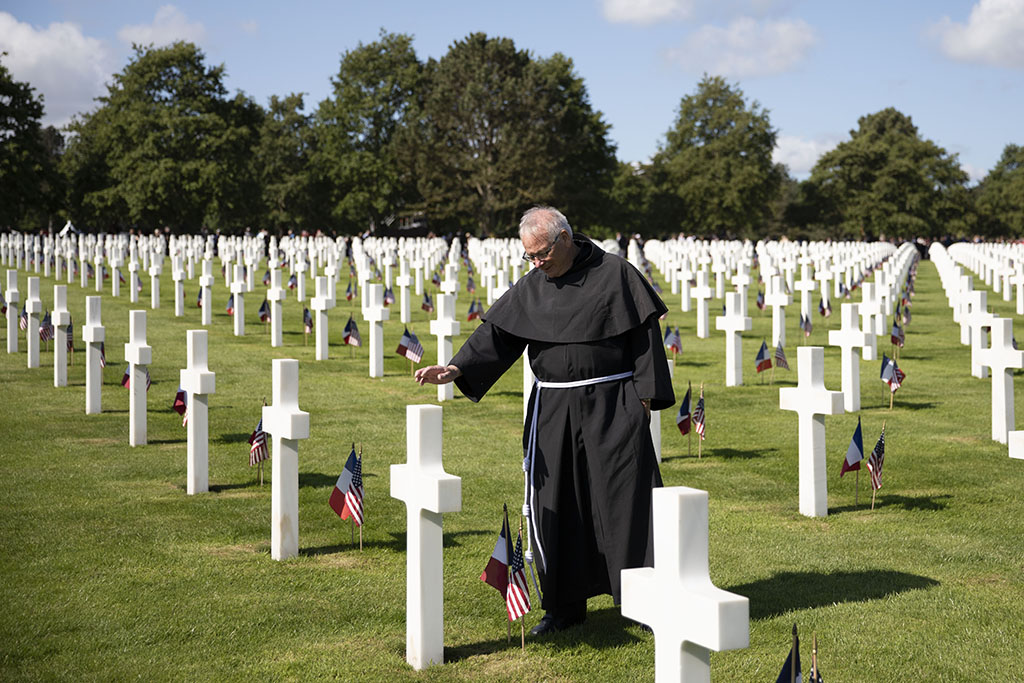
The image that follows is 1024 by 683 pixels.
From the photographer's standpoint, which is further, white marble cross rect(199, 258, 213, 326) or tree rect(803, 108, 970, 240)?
tree rect(803, 108, 970, 240)

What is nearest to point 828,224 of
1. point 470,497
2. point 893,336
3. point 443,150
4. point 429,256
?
point 443,150

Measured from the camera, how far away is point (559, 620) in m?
5.52

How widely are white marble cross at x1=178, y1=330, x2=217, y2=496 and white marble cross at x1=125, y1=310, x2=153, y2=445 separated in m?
1.72

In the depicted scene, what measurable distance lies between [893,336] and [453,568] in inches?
413

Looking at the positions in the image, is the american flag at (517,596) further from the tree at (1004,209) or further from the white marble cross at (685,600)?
the tree at (1004,209)

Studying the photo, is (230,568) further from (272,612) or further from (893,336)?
(893,336)

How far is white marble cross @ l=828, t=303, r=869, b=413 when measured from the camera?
11.8 m

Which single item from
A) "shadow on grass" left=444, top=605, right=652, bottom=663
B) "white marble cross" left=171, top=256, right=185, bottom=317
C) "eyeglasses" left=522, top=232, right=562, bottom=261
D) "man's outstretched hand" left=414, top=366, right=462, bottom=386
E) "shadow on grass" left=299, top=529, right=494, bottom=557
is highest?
"white marble cross" left=171, top=256, right=185, bottom=317

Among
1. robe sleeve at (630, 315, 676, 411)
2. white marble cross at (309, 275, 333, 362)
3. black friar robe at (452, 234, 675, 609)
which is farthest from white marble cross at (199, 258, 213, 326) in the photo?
robe sleeve at (630, 315, 676, 411)

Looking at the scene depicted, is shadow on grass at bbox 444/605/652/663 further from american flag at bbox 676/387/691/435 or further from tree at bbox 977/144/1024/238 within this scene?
tree at bbox 977/144/1024/238

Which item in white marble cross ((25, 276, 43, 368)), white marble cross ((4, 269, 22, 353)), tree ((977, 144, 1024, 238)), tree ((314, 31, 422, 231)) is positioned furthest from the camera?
tree ((977, 144, 1024, 238))

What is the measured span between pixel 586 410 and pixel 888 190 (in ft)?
289

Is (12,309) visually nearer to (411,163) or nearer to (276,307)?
(276,307)

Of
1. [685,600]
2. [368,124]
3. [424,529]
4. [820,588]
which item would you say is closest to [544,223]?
[424,529]
